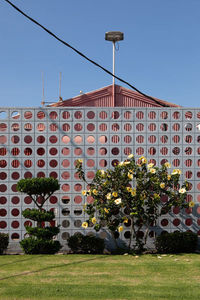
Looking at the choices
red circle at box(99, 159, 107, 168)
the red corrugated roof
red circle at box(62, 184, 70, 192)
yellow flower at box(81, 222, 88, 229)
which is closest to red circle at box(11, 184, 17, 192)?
red circle at box(62, 184, 70, 192)

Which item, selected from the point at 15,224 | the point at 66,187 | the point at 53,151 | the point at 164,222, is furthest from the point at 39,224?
the point at 164,222

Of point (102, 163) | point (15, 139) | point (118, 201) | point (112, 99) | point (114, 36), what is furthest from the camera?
point (114, 36)

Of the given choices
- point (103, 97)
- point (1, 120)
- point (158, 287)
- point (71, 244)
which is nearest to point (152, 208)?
point (71, 244)

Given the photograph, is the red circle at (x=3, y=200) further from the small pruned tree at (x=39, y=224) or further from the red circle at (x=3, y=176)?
the small pruned tree at (x=39, y=224)

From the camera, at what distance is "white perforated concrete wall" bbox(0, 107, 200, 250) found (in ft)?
21.9

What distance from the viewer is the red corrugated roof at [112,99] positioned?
939cm

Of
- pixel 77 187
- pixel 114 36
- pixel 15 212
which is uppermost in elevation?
pixel 114 36

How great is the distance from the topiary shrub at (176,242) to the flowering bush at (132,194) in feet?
1.11

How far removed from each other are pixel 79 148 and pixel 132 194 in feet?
5.23

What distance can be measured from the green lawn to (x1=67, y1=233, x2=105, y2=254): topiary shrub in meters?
0.33

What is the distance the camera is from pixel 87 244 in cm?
621

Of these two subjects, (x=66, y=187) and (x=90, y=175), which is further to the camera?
(x=66, y=187)

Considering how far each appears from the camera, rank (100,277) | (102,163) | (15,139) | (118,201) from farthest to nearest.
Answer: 1. (15,139)
2. (102,163)
3. (118,201)
4. (100,277)

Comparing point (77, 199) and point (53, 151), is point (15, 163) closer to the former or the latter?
point (53, 151)
